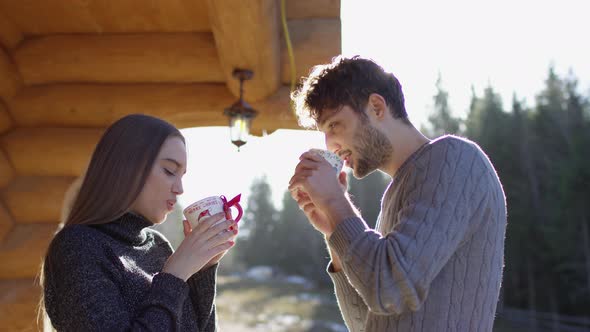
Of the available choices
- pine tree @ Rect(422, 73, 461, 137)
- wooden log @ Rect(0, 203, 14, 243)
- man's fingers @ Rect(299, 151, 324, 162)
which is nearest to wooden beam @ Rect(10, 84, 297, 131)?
wooden log @ Rect(0, 203, 14, 243)

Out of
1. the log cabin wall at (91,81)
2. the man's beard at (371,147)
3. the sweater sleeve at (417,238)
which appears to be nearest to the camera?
the sweater sleeve at (417,238)

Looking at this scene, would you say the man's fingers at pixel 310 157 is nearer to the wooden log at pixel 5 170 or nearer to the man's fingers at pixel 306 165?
the man's fingers at pixel 306 165

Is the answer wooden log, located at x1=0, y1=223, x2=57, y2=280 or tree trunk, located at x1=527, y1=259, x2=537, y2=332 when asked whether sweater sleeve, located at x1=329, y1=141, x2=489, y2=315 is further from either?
tree trunk, located at x1=527, y1=259, x2=537, y2=332

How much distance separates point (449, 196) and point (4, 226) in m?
3.77

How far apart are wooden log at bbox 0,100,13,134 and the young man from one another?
3.20 metres

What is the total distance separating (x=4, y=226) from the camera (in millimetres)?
4141

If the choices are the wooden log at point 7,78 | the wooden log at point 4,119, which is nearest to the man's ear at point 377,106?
the wooden log at point 7,78

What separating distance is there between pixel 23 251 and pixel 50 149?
30.6 inches

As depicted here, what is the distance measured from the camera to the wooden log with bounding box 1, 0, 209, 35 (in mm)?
3346

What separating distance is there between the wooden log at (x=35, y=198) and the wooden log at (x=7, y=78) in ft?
2.15

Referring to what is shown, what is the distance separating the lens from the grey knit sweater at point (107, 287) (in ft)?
4.73

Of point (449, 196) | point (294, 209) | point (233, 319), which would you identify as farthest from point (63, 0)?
point (294, 209)

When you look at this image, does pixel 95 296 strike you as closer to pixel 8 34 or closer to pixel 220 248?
pixel 220 248

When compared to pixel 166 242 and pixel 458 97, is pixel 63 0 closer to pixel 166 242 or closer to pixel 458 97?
pixel 166 242
